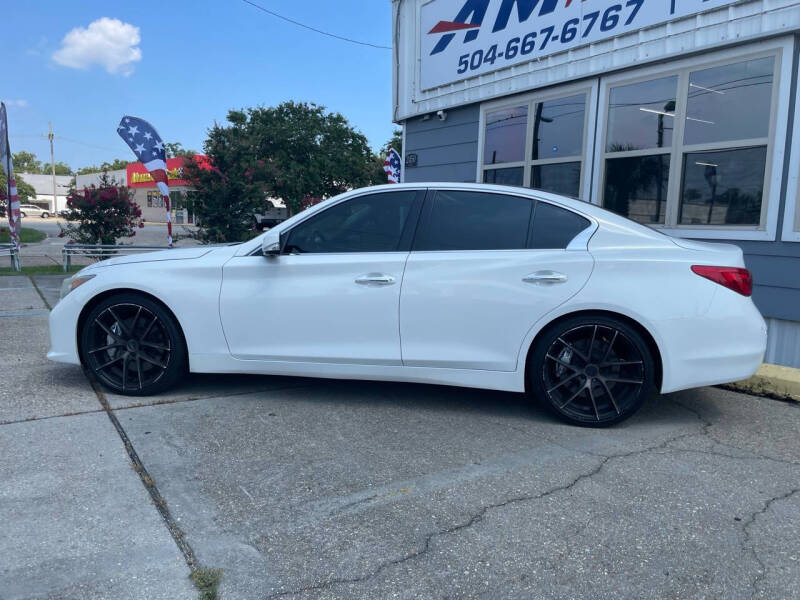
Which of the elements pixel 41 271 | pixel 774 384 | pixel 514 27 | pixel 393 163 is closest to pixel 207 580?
pixel 774 384

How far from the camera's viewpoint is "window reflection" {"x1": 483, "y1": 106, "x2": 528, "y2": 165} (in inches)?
311

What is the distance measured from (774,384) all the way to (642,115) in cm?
317

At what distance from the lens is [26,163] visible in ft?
381

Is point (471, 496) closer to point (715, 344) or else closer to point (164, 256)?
point (715, 344)

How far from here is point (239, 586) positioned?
2.28 meters

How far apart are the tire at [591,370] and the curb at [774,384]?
151 cm

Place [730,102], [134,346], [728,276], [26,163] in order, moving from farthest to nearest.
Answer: [26,163] < [730,102] < [134,346] < [728,276]

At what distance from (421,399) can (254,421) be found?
4.01 feet

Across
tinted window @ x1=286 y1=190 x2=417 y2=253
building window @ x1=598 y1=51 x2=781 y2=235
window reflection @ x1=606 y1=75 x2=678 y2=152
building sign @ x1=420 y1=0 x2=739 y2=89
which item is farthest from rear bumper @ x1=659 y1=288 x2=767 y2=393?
building sign @ x1=420 y1=0 x2=739 y2=89

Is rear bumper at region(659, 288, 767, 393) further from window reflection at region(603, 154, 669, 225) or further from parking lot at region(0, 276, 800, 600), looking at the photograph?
window reflection at region(603, 154, 669, 225)

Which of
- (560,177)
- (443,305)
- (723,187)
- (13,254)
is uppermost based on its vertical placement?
(560,177)

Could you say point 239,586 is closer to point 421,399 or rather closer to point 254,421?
point 254,421

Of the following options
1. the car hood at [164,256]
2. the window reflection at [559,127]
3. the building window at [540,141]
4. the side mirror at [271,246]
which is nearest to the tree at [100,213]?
the building window at [540,141]

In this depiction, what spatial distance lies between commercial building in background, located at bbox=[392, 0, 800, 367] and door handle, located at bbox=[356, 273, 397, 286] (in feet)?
11.8
